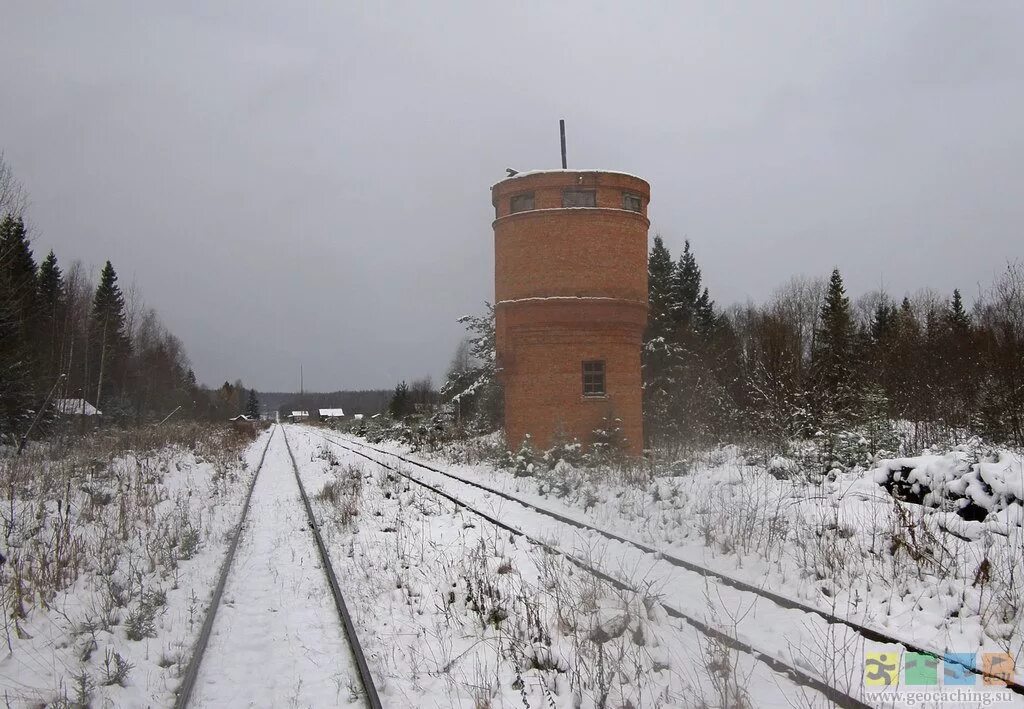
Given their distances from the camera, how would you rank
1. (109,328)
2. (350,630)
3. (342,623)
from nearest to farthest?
(350,630), (342,623), (109,328)

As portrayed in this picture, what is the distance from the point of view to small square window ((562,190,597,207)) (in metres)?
20.3

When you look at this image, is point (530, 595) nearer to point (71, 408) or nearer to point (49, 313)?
point (71, 408)

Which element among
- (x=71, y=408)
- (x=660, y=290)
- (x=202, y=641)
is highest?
(x=660, y=290)

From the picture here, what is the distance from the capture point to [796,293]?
68.2 m

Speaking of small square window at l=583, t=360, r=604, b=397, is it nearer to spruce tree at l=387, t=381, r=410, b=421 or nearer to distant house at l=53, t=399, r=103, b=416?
distant house at l=53, t=399, r=103, b=416

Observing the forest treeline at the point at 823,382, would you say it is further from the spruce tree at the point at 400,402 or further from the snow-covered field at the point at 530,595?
the spruce tree at the point at 400,402

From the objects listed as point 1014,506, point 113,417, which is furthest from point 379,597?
point 113,417

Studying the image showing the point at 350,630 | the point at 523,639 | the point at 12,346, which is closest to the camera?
the point at 523,639

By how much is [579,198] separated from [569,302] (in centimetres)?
318

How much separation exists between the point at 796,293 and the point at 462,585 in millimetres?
68161

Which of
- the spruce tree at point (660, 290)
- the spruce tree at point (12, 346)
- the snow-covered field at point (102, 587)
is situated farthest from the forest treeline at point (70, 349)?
the spruce tree at point (660, 290)

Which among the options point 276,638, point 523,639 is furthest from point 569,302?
point 523,639

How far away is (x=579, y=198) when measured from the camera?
2038cm

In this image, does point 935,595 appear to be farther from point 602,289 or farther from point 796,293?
point 796,293
